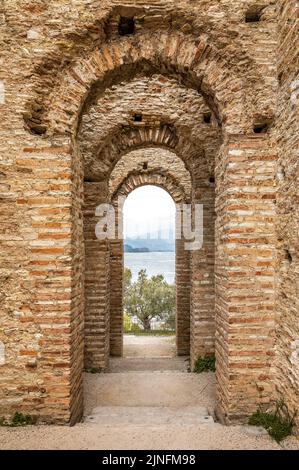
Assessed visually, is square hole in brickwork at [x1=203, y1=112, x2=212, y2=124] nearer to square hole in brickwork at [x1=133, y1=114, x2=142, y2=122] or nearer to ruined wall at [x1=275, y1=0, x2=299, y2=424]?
square hole in brickwork at [x1=133, y1=114, x2=142, y2=122]

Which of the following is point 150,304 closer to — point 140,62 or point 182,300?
point 182,300

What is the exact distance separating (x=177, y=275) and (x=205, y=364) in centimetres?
342

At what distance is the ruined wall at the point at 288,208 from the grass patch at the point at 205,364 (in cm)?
254

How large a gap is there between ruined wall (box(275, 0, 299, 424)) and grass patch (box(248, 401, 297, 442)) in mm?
117

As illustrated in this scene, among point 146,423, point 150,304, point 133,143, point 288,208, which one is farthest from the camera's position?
point 150,304

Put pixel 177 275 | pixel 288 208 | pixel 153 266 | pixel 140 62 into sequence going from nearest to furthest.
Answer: pixel 288 208, pixel 140 62, pixel 177 275, pixel 153 266

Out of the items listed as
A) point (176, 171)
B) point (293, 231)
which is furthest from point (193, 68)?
point (176, 171)

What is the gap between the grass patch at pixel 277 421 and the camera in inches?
127

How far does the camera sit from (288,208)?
11.0ft

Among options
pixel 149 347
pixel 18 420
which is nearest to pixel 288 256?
pixel 18 420

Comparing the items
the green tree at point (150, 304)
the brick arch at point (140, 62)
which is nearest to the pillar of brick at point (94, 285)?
the brick arch at point (140, 62)

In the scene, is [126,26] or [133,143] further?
[133,143]

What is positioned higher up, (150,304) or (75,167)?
(75,167)

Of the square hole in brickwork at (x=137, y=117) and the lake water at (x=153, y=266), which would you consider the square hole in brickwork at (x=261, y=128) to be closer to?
the square hole in brickwork at (x=137, y=117)
